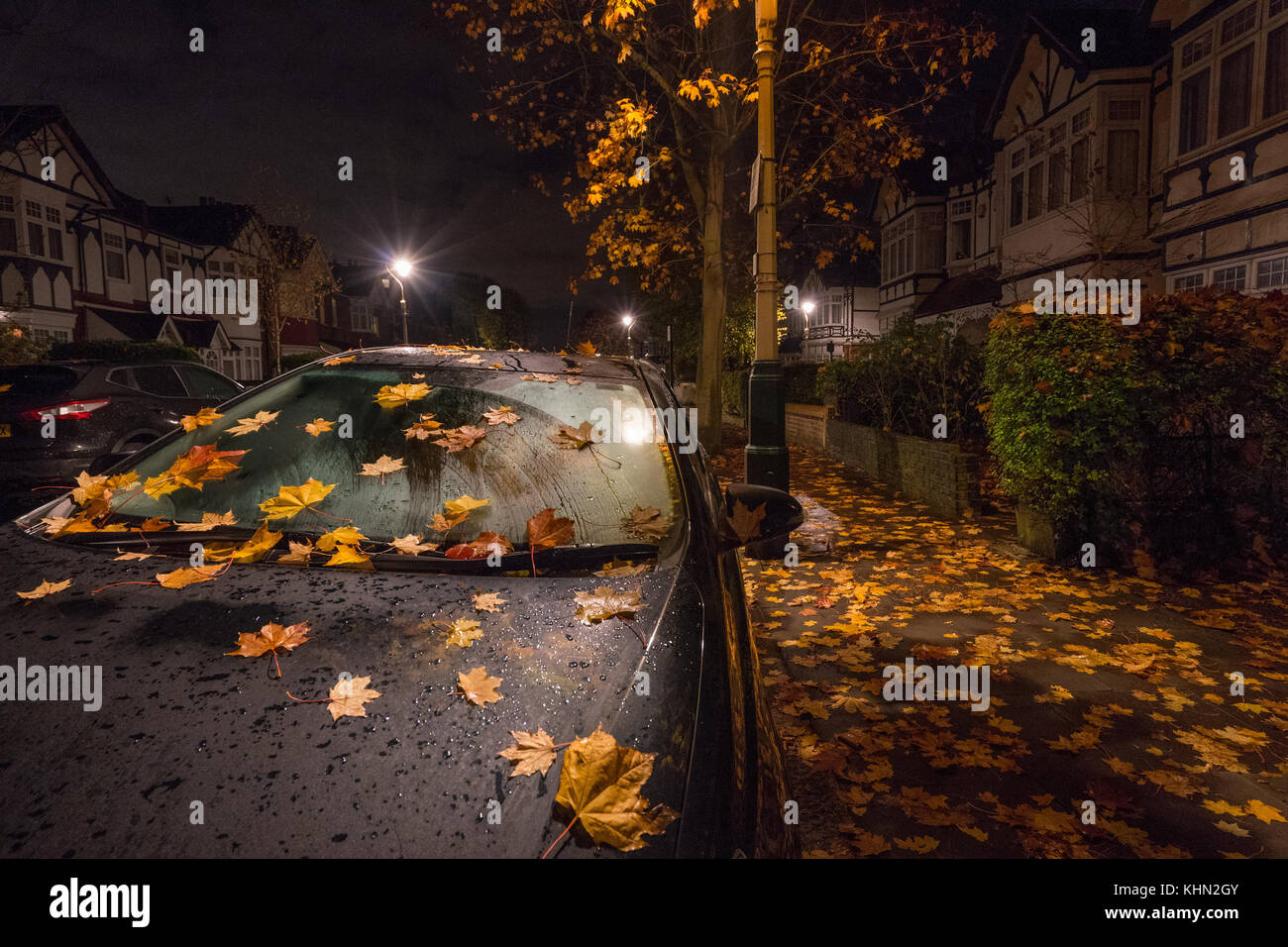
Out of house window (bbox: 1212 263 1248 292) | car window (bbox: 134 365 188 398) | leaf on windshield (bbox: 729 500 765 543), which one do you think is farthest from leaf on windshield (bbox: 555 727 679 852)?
house window (bbox: 1212 263 1248 292)

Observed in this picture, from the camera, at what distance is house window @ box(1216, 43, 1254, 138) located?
506 inches

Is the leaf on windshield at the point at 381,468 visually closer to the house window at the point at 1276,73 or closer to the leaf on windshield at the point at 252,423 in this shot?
the leaf on windshield at the point at 252,423

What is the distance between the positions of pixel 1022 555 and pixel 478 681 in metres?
6.57

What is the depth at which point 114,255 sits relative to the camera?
33500mm

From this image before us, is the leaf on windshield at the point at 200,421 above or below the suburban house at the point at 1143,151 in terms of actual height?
below

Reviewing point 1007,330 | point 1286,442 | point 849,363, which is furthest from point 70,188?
point 1286,442

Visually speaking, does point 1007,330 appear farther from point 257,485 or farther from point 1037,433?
point 257,485

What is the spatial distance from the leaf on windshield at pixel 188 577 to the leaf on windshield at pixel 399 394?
96 centimetres

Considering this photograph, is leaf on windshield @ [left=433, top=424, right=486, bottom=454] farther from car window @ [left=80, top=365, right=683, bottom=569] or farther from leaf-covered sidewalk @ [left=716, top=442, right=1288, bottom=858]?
leaf-covered sidewalk @ [left=716, top=442, right=1288, bottom=858]

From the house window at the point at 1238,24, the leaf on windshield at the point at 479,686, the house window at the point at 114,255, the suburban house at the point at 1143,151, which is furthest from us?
the house window at the point at 114,255

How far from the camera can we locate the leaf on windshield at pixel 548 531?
212 cm

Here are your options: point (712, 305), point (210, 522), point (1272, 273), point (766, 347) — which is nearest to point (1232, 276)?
point (1272, 273)

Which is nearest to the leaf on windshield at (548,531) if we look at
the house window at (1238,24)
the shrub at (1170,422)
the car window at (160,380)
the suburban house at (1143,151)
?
the shrub at (1170,422)

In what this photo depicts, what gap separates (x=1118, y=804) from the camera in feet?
9.75
